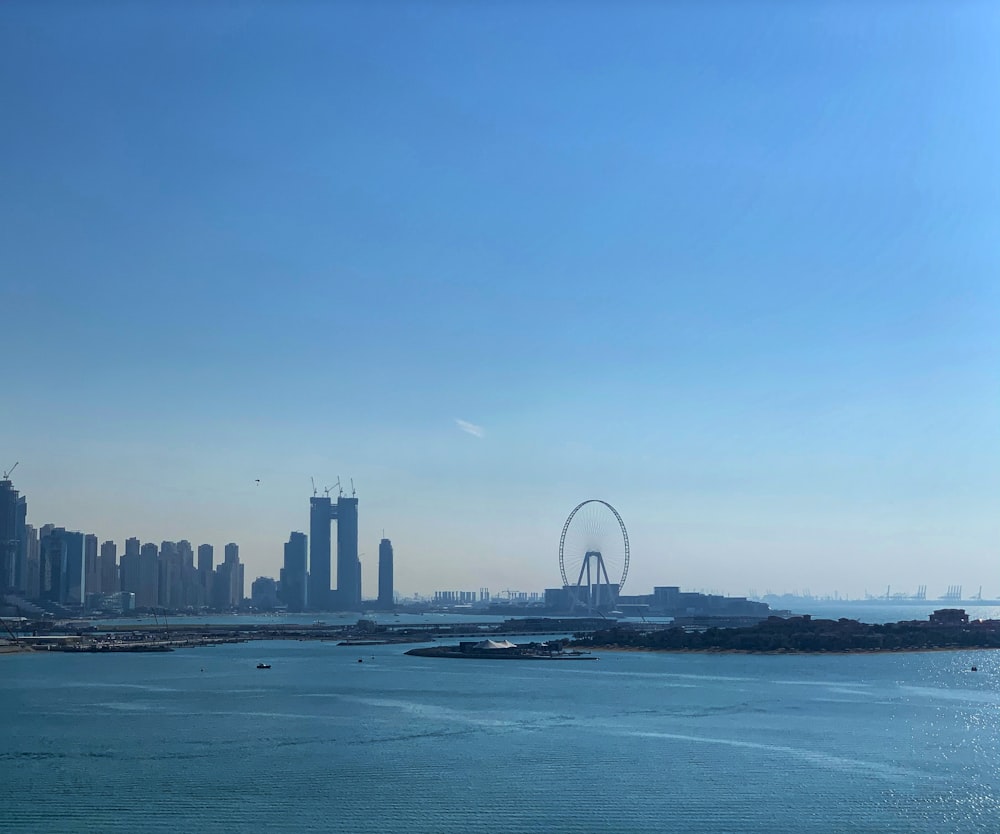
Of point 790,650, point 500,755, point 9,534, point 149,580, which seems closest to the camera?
point 500,755

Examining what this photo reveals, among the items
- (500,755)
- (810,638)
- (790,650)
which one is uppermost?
(500,755)


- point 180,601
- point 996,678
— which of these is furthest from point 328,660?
point 180,601

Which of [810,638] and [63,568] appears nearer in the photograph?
[810,638]

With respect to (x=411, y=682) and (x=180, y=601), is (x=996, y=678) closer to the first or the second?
(x=411, y=682)

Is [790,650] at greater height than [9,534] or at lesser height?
lesser

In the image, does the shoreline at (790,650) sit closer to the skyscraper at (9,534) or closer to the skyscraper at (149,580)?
the skyscraper at (9,534)

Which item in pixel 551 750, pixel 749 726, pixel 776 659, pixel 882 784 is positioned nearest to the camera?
pixel 882 784

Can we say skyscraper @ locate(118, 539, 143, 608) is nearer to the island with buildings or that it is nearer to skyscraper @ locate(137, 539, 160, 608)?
skyscraper @ locate(137, 539, 160, 608)

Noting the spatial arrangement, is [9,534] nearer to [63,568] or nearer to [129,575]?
[63,568]

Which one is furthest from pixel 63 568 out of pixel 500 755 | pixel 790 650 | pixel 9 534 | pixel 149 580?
pixel 500 755
